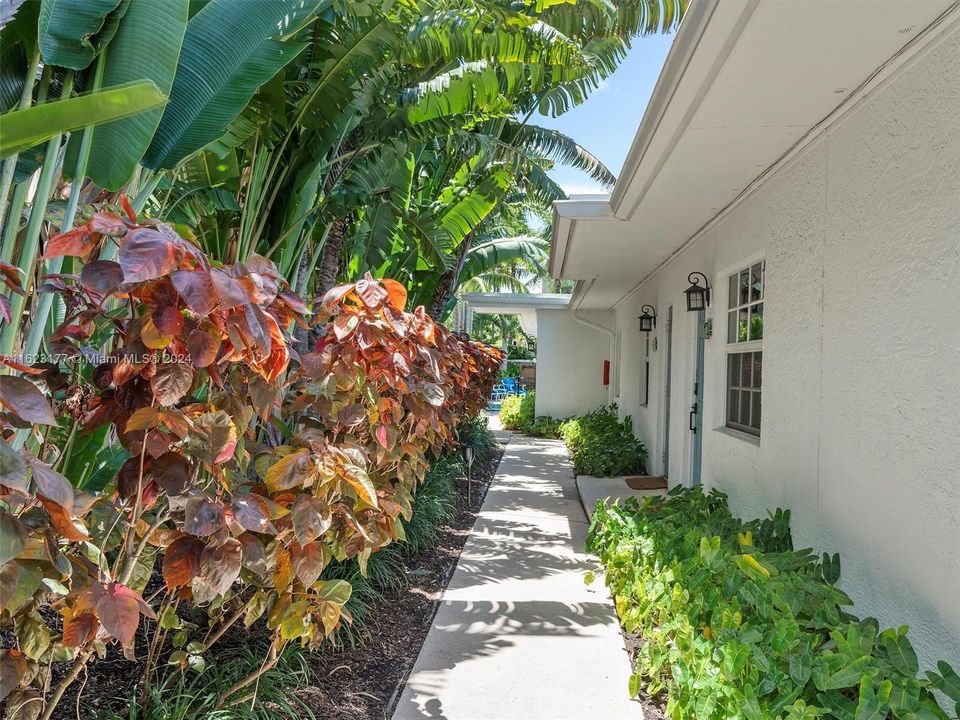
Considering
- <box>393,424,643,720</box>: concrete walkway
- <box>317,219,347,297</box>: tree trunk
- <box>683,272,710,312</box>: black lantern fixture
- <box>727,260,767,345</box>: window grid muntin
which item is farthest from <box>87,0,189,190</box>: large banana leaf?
<box>683,272,710,312</box>: black lantern fixture

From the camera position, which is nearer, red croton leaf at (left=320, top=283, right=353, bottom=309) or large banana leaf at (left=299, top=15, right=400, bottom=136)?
red croton leaf at (left=320, top=283, right=353, bottom=309)

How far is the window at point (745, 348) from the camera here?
535 cm

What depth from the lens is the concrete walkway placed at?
3.73 metres

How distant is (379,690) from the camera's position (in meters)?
3.91

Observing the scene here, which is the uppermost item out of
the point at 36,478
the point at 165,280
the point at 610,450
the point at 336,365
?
the point at 165,280

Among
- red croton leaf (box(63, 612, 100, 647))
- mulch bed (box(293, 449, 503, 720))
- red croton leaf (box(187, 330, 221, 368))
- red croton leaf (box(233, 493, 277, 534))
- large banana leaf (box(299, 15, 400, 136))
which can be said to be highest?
large banana leaf (box(299, 15, 400, 136))

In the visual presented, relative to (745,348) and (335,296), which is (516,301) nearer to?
(745,348)

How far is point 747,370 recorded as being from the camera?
5676 millimetres

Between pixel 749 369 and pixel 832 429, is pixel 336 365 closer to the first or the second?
pixel 832 429

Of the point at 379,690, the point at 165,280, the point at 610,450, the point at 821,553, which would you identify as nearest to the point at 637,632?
the point at 821,553

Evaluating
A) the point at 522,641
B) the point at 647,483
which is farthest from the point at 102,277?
the point at 647,483

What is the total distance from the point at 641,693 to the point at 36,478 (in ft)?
11.3

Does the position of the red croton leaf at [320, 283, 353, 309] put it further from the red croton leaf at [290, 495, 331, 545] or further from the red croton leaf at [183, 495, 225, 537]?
the red croton leaf at [183, 495, 225, 537]

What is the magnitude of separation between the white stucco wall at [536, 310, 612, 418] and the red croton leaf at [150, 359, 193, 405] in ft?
51.8
